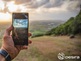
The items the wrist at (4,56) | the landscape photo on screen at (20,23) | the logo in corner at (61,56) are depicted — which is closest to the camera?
the wrist at (4,56)

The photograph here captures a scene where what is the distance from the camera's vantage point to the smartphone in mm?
1676

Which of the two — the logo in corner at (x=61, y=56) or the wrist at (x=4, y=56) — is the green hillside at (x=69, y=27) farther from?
the wrist at (x=4, y=56)

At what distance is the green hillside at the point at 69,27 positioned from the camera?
2.69m

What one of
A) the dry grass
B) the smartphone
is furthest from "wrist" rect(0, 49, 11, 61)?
the dry grass

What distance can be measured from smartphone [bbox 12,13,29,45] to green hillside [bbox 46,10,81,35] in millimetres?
990

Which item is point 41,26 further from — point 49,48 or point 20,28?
point 20,28

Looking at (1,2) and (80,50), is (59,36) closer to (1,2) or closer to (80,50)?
(80,50)

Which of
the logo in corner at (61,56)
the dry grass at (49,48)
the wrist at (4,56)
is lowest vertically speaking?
the logo in corner at (61,56)

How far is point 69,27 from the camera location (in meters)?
2.70

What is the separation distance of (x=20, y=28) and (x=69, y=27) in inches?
42.4

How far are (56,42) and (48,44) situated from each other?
0.07 metres

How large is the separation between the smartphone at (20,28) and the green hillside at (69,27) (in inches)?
39.0

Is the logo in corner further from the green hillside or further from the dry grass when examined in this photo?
the green hillside

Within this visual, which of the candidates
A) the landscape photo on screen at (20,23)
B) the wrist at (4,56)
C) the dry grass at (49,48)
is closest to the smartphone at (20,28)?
the landscape photo on screen at (20,23)
